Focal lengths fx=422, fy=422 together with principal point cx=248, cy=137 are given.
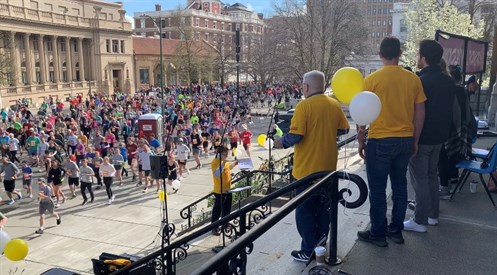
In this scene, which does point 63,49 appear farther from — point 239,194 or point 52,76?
point 239,194

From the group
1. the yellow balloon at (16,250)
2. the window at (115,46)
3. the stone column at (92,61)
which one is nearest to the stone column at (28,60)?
the stone column at (92,61)

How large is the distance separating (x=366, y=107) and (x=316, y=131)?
475mm

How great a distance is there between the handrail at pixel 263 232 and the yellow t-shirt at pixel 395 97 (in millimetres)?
696

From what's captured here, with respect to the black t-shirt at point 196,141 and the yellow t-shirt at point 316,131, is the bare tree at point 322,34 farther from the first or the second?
the yellow t-shirt at point 316,131

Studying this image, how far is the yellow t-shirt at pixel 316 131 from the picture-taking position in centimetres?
363

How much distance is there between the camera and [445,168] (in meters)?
5.46

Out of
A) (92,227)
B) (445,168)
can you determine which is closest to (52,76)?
(92,227)

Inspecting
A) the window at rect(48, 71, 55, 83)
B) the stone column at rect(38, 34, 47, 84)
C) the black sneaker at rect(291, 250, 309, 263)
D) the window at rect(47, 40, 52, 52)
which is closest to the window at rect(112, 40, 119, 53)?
the window at rect(47, 40, 52, 52)

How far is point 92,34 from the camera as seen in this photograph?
6156cm

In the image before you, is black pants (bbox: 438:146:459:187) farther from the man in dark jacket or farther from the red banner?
the red banner

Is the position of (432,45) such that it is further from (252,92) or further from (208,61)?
(208,61)

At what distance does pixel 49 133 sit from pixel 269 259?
63.8ft

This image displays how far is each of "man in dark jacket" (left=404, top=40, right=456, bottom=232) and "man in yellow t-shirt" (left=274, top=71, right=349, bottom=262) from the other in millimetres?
937

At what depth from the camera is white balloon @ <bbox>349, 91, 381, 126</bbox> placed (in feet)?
11.2
